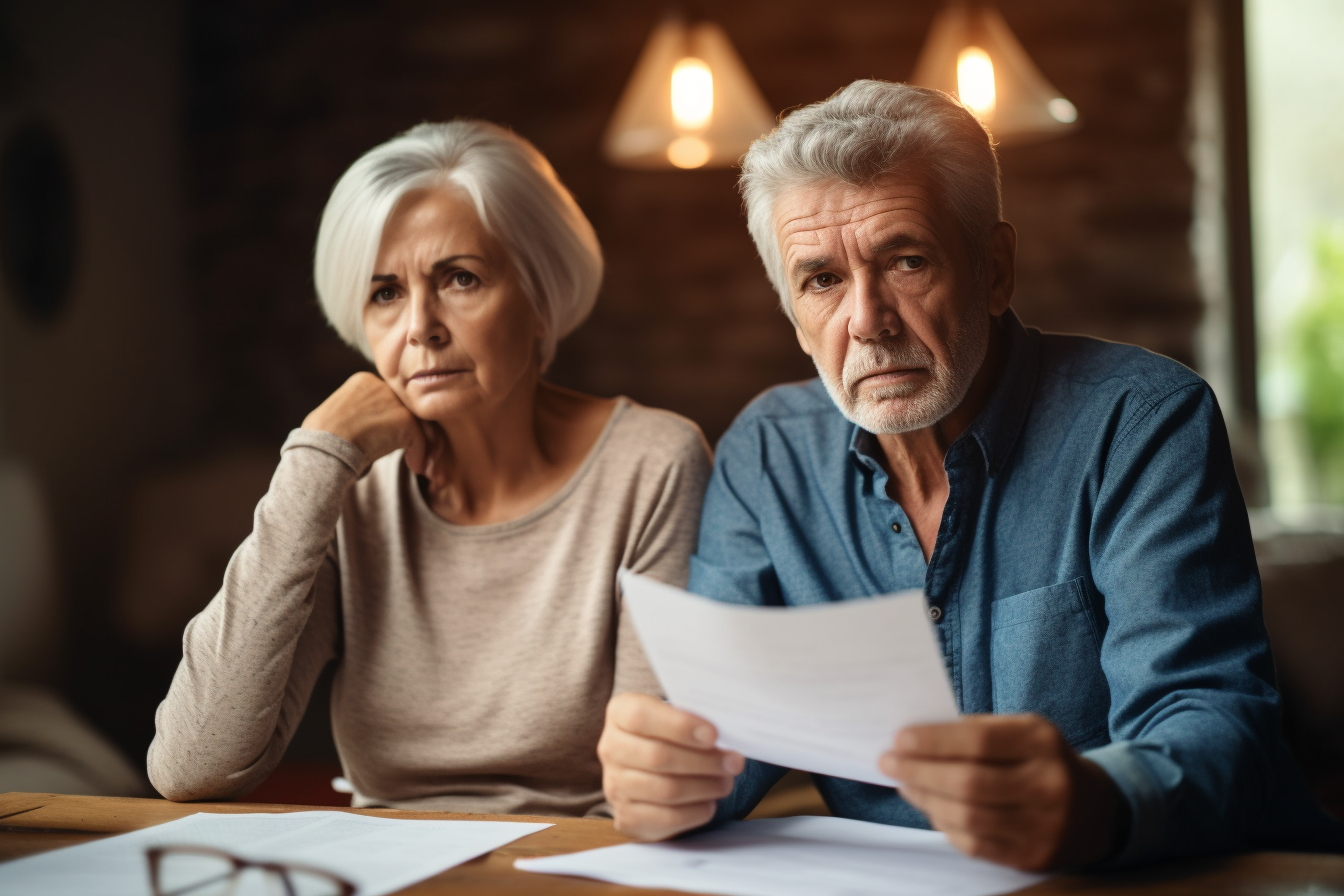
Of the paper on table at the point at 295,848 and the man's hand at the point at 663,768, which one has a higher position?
the man's hand at the point at 663,768

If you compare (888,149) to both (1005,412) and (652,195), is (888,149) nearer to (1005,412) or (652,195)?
(1005,412)

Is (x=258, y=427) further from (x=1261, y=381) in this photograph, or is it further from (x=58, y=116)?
(x=1261, y=381)

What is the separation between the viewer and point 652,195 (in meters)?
4.07

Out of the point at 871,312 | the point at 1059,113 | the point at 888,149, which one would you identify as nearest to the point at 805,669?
the point at 871,312

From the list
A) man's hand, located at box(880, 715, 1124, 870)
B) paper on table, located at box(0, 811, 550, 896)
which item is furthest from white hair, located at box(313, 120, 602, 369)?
man's hand, located at box(880, 715, 1124, 870)

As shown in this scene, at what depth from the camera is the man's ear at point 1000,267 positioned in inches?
50.5

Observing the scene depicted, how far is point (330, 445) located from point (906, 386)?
68cm

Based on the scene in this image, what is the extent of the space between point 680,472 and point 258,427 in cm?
279

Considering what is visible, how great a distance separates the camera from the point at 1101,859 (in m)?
0.84

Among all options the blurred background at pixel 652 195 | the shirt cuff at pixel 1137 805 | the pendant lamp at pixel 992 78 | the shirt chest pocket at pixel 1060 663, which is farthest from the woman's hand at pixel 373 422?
the blurred background at pixel 652 195

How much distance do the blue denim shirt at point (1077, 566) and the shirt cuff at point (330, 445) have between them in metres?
0.43

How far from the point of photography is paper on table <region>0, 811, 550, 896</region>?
0.91 metres

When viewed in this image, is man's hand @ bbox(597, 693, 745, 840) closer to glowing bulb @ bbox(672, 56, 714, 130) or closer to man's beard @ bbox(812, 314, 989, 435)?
man's beard @ bbox(812, 314, 989, 435)

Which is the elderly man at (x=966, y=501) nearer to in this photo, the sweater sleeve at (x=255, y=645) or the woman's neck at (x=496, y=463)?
the woman's neck at (x=496, y=463)
